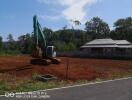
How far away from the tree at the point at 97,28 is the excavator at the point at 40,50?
333 feet

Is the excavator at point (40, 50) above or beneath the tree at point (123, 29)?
beneath

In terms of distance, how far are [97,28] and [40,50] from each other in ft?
347

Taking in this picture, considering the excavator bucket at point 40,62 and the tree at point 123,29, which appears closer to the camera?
the excavator bucket at point 40,62

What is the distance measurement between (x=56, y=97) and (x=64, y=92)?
163 centimetres

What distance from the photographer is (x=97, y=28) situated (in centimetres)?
13488

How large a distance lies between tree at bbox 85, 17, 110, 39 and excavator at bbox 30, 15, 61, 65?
333ft

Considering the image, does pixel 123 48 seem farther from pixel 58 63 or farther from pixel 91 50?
pixel 58 63

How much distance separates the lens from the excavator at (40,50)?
99.5ft

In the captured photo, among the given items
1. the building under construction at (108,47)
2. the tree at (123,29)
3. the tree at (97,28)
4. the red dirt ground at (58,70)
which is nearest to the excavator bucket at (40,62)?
the red dirt ground at (58,70)

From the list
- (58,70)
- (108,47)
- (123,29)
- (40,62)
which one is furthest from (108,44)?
(58,70)

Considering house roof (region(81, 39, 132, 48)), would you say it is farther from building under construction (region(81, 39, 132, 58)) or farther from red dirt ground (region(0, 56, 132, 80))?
red dirt ground (region(0, 56, 132, 80))

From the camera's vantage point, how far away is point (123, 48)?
270 feet

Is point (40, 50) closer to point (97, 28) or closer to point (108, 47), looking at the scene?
point (108, 47)

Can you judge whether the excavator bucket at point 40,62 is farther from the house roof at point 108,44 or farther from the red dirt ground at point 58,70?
the house roof at point 108,44
